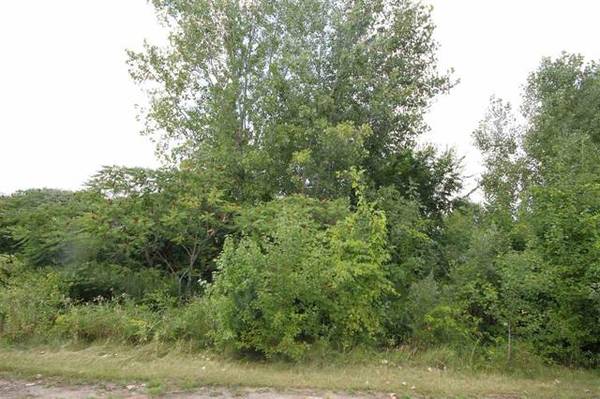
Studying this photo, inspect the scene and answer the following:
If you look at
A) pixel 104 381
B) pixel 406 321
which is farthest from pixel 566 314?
pixel 104 381

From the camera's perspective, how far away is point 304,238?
8195 mm

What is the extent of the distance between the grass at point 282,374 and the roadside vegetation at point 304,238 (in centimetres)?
5

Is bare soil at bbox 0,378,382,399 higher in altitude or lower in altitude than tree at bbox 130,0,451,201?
lower

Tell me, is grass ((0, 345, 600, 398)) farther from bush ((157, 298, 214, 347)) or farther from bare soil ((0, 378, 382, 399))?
bush ((157, 298, 214, 347))

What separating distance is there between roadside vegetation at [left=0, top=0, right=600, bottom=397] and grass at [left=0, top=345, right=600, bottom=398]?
0.05 m

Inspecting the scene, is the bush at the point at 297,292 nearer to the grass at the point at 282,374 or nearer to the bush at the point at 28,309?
the grass at the point at 282,374

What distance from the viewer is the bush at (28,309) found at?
8.38m

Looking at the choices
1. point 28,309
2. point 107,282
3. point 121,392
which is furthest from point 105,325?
point 121,392

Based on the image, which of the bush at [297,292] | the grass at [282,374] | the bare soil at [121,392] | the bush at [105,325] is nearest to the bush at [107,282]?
the bush at [105,325]

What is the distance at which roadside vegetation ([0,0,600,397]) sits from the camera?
24.8 feet

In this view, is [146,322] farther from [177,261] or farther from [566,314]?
[566,314]

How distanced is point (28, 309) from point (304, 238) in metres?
5.11

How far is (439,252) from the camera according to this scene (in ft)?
37.6

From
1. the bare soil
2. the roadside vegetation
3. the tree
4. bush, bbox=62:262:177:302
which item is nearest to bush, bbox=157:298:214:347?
the roadside vegetation
